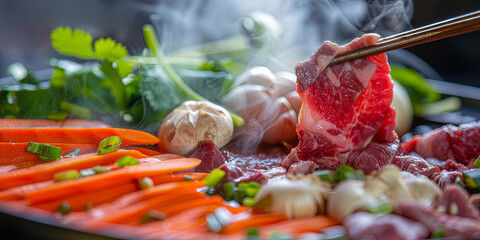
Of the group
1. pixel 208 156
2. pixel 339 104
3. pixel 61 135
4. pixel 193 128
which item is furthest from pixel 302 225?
pixel 61 135

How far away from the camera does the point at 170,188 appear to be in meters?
1.50

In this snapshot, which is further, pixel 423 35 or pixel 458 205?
pixel 423 35

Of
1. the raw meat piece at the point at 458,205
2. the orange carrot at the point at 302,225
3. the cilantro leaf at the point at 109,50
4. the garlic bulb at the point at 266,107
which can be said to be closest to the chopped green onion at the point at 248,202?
the orange carrot at the point at 302,225

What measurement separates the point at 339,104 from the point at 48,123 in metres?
1.84

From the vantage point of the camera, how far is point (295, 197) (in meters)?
1.35

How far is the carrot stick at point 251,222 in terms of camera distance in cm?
124

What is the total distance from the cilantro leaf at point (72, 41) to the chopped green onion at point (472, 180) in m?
2.37

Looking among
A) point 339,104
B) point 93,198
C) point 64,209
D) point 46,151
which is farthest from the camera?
point 339,104

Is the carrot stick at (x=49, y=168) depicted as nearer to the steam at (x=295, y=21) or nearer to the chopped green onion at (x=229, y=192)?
the chopped green onion at (x=229, y=192)

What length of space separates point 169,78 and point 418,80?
1.99 metres

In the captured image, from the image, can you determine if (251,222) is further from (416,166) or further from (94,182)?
(416,166)

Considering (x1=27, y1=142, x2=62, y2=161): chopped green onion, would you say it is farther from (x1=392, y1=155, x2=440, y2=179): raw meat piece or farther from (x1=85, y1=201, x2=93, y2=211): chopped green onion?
(x1=392, y1=155, x2=440, y2=179): raw meat piece

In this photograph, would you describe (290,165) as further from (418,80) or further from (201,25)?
(201,25)

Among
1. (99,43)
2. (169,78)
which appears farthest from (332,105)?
(99,43)
